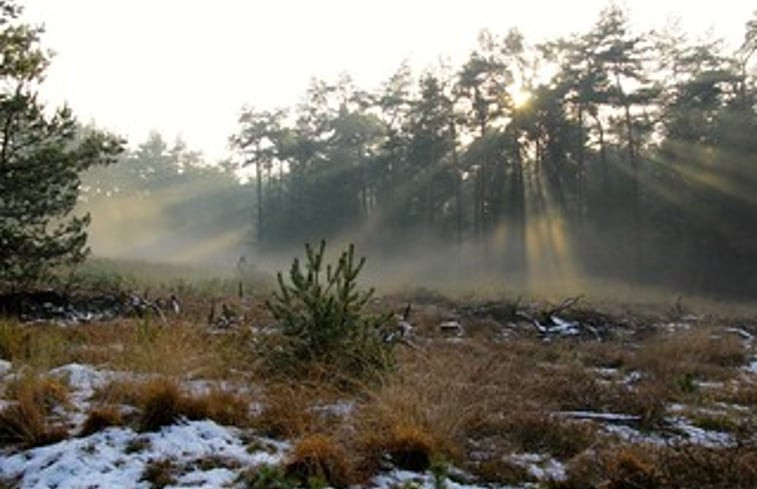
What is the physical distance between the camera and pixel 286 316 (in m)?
7.27

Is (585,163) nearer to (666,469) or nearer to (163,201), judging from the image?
(666,469)

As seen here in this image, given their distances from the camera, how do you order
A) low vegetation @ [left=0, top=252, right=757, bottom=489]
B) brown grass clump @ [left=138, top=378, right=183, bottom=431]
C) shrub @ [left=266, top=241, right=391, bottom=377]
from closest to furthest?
1. low vegetation @ [left=0, top=252, right=757, bottom=489]
2. brown grass clump @ [left=138, top=378, right=183, bottom=431]
3. shrub @ [left=266, top=241, right=391, bottom=377]

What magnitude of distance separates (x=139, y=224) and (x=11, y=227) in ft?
243

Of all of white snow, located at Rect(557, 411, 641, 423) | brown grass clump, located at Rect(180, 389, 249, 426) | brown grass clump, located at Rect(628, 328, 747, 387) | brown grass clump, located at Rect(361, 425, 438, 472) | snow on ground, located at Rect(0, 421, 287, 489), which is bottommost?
brown grass clump, located at Rect(628, 328, 747, 387)

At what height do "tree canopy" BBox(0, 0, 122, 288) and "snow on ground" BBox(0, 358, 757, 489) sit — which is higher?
"tree canopy" BBox(0, 0, 122, 288)

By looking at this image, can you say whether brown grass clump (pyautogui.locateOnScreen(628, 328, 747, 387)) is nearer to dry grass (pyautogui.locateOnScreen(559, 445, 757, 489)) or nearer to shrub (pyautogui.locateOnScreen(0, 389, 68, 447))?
dry grass (pyautogui.locateOnScreen(559, 445, 757, 489))

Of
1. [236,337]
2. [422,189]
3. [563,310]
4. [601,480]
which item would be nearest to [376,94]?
[422,189]

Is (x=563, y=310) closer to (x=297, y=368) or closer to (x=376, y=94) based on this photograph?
(x=297, y=368)

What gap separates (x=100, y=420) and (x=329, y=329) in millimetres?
2640

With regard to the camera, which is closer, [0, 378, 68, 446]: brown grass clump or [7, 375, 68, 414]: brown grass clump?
[0, 378, 68, 446]: brown grass clump

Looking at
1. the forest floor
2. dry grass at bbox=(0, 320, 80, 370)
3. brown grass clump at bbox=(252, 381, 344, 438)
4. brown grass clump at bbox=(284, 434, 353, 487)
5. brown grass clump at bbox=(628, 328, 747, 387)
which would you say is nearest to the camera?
brown grass clump at bbox=(284, 434, 353, 487)

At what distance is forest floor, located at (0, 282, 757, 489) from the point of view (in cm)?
439

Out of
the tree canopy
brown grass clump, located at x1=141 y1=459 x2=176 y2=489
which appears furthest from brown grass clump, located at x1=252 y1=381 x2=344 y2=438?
the tree canopy

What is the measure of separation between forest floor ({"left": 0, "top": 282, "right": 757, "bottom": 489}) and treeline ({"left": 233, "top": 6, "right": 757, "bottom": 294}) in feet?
96.2
